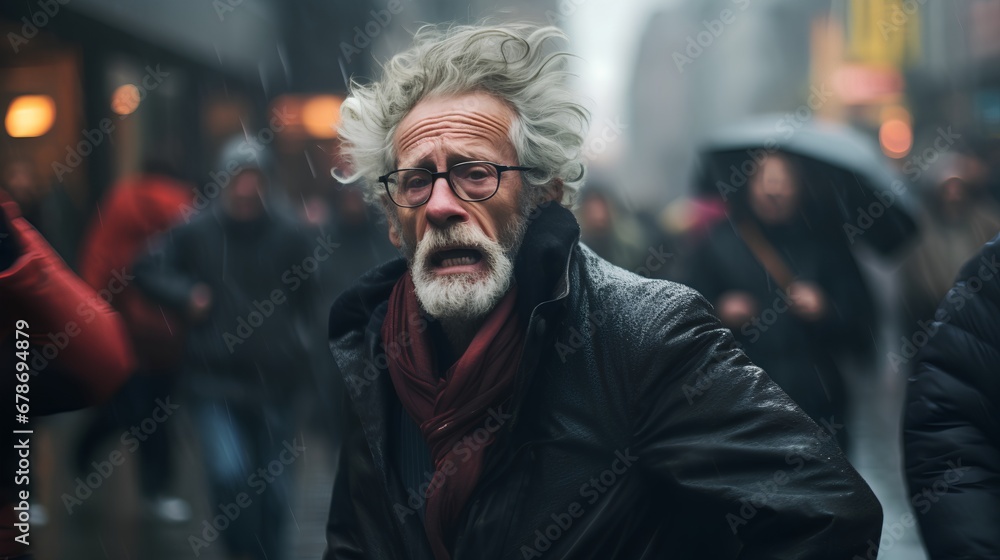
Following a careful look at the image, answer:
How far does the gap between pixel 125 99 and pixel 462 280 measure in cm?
1312

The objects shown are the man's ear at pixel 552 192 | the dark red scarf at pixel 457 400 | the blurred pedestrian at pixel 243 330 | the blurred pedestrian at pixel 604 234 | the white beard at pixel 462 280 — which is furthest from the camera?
the blurred pedestrian at pixel 604 234

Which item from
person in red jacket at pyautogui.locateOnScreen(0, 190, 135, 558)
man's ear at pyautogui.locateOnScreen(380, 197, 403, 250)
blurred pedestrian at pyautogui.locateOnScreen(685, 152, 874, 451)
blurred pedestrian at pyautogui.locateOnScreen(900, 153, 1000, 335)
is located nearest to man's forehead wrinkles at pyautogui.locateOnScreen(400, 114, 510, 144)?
man's ear at pyautogui.locateOnScreen(380, 197, 403, 250)

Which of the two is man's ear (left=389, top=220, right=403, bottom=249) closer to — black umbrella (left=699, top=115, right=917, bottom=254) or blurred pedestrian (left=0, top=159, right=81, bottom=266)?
black umbrella (left=699, top=115, right=917, bottom=254)

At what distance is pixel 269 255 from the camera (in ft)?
20.7

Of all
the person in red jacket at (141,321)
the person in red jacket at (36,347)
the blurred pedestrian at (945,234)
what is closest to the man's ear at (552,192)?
the person in red jacket at (36,347)

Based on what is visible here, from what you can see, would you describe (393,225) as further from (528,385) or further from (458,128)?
(528,385)

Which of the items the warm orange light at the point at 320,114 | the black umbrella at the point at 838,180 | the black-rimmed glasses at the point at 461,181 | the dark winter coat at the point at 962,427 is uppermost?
the warm orange light at the point at 320,114

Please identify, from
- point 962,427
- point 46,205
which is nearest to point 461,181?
point 962,427

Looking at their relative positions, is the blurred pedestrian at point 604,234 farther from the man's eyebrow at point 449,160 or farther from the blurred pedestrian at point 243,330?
the man's eyebrow at point 449,160

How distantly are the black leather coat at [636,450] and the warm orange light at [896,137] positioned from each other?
3436 centimetres

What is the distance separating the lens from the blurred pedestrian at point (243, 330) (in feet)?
18.4

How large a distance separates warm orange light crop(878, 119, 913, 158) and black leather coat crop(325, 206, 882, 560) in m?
34.4

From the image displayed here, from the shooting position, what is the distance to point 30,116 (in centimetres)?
1230

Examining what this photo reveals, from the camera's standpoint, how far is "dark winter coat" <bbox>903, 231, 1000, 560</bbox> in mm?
2754
